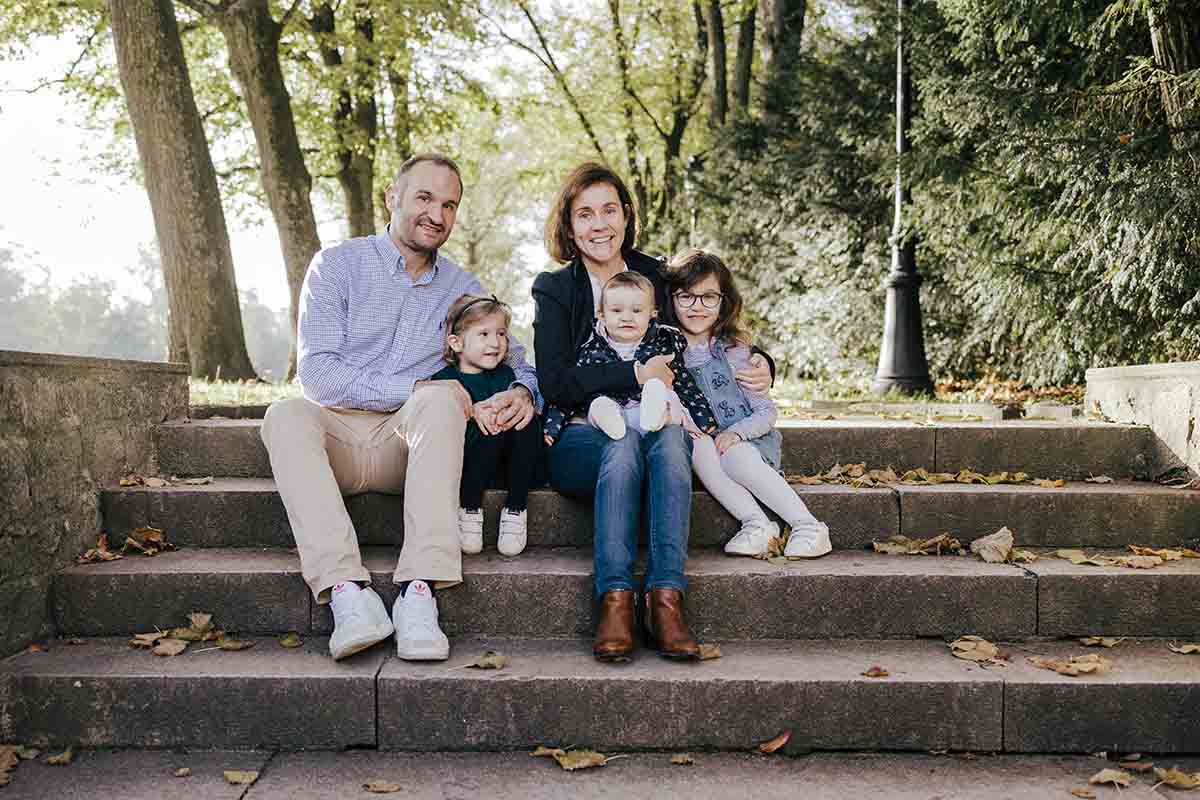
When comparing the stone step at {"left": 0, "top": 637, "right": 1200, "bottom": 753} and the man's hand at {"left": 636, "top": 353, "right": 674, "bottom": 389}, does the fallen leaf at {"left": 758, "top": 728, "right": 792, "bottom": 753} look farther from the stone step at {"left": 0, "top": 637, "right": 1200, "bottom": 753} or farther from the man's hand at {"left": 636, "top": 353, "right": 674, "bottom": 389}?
the man's hand at {"left": 636, "top": 353, "right": 674, "bottom": 389}

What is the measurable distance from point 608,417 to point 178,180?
6.70 metres

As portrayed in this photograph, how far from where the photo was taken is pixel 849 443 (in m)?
4.37

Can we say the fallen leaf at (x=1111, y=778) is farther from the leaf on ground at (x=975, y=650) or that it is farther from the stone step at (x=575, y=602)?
the stone step at (x=575, y=602)

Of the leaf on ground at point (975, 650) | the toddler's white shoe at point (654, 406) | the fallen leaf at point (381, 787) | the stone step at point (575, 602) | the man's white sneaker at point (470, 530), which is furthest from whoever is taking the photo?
the man's white sneaker at point (470, 530)

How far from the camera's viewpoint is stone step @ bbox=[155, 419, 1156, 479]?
4227 mm

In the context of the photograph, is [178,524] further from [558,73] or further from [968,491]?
[558,73]

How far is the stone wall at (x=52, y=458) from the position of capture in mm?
3152

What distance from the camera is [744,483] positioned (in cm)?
374

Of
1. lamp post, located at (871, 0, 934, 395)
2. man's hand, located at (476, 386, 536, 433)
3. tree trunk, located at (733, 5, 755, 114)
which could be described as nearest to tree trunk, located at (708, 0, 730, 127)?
tree trunk, located at (733, 5, 755, 114)

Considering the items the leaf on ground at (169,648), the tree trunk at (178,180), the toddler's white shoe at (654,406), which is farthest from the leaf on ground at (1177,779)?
the tree trunk at (178,180)

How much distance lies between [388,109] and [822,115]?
1037cm

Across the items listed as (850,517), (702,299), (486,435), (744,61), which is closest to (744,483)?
(850,517)

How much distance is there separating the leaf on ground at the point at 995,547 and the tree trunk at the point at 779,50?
9346 millimetres

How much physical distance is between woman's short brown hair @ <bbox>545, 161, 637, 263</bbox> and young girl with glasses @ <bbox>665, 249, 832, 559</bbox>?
28 centimetres
